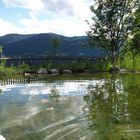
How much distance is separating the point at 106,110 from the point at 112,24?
1968 inches

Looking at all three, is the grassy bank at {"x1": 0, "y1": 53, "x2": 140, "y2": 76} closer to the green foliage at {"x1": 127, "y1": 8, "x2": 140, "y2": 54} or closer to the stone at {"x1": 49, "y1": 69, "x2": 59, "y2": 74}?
the stone at {"x1": 49, "y1": 69, "x2": 59, "y2": 74}

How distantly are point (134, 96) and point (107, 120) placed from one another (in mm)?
8238

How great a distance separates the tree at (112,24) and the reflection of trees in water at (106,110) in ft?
139

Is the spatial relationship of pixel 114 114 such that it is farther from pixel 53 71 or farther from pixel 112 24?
pixel 112 24

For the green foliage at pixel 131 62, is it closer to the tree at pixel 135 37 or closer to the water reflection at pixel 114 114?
the tree at pixel 135 37

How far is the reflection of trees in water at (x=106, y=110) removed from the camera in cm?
1354

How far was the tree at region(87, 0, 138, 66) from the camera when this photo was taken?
65.9 meters

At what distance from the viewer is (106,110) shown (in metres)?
17.5

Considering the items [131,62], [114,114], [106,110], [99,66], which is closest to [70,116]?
[114,114]

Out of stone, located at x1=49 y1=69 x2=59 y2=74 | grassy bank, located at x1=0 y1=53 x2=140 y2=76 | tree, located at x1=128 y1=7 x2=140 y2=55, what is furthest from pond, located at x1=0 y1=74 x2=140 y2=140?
tree, located at x1=128 y1=7 x2=140 y2=55

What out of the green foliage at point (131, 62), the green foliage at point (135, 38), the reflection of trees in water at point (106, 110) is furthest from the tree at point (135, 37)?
the reflection of trees in water at point (106, 110)

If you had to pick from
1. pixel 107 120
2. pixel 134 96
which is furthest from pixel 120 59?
pixel 107 120

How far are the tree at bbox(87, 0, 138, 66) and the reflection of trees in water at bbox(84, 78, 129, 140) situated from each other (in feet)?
139

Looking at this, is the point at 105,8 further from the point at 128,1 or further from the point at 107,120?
the point at 107,120
